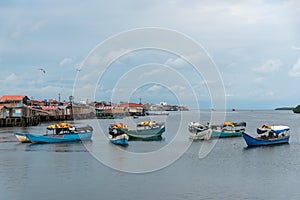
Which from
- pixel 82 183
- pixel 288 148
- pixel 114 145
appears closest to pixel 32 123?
pixel 114 145

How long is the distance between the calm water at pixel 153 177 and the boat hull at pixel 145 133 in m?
9.95

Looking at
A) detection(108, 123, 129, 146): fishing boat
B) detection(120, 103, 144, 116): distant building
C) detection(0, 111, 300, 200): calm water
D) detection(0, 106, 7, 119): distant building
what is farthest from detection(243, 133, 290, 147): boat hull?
detection(120, 103, 144, 116): distant building

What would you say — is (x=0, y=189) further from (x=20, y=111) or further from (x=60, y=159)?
(x=20, y=111)

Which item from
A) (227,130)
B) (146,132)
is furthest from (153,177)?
(227,130)

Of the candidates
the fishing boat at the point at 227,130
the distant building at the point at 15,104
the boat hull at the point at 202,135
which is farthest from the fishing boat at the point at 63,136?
the distant building at the point at 15,104

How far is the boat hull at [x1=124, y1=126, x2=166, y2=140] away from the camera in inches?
1640

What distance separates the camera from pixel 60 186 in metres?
18.7

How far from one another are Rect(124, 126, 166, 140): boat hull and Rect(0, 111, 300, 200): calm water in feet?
32.6

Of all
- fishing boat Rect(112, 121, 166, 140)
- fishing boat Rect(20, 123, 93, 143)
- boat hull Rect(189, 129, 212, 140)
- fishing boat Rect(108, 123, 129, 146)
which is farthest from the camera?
fishing boat Rect(112, 121, 166, 140)

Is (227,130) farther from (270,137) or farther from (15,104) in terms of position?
(15,104)

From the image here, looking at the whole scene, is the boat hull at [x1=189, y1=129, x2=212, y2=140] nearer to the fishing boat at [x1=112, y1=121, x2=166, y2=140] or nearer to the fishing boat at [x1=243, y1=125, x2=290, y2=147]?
the fishing boat at [x1=112, y1=121, x2=166, y2=140]

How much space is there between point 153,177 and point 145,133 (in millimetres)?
21813

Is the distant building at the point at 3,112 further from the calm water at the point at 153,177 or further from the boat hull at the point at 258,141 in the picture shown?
the boat hull at the point at 258,141

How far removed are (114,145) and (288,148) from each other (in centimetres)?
1561
